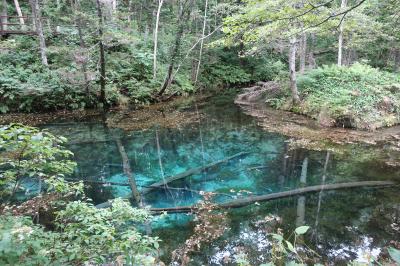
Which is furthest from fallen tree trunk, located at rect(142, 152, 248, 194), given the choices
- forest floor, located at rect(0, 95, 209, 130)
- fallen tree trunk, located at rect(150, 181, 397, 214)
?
forest floor, located at rect(0, 95, 209, 130)

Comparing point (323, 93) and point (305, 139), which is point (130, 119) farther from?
point (323, 93)

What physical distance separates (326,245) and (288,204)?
1419 mm

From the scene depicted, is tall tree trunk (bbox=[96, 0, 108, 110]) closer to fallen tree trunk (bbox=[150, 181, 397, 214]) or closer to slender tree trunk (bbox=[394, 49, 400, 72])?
fallen tree trunk (bbox=[150, 181, 397, 214])

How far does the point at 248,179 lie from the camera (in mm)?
7945

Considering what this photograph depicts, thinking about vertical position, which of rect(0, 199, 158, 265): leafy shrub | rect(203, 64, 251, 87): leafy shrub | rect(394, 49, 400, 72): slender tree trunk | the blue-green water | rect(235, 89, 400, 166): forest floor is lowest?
the blue-green water

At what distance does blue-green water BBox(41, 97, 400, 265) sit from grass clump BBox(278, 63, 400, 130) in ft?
9.23

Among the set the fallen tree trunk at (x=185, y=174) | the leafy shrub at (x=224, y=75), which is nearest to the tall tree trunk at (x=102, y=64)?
the fallen tree trunk at (x=185, y=174)

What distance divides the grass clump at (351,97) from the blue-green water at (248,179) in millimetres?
2814

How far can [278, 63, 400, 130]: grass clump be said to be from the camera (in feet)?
41.7

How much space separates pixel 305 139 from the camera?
1109 cm

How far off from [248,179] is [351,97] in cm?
799

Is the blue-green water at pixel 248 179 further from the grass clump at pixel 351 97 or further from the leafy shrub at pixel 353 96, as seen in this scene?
the leafy shrub at pixel 353 96

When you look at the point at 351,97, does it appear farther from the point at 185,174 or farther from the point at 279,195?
the point at 185,174

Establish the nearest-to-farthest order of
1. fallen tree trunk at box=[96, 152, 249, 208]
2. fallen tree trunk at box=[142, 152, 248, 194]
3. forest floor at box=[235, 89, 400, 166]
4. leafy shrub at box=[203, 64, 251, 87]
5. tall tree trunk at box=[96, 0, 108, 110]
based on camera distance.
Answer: fallen tree trunk at box=[96, 152, 249, 208] < fallen tree trunk at box=[142, 152, 248, 194] < forest floor at box=[235, 89, 400, 166] < tall tree trunk at box=[96, 0, 108, 110] < leafy shrub at box=[203, 64, 251, 87]
